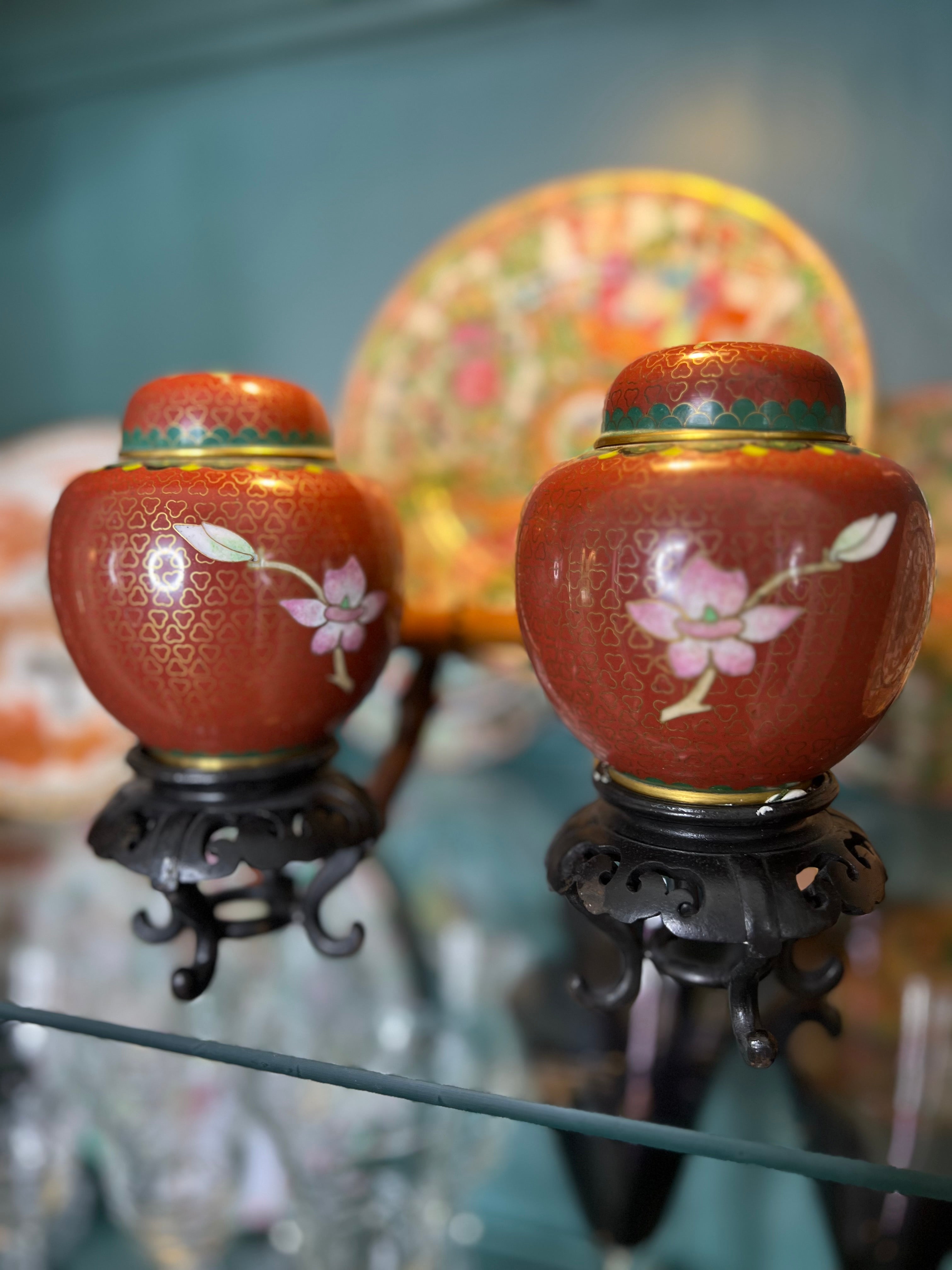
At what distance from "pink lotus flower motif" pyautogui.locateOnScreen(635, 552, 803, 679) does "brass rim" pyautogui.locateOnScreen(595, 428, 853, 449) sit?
0.05m

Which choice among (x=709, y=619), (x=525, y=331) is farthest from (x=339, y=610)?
(x=525, y=331)

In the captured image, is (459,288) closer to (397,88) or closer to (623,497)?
(397,88)

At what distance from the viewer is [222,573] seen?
0.38 meters

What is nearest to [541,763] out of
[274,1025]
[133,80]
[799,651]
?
[274,1025]

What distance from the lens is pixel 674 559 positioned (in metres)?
0.31

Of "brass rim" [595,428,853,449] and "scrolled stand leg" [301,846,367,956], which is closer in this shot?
"brass rim" [595,428,853,449]

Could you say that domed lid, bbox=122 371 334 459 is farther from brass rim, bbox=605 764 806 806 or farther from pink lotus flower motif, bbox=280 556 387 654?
brass rim, bbox=605 764 806 806

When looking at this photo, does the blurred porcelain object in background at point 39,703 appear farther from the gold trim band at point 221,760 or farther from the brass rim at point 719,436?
the brass rim at point 719,436

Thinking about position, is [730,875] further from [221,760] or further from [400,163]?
[400,163]

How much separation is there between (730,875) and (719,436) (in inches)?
6.1

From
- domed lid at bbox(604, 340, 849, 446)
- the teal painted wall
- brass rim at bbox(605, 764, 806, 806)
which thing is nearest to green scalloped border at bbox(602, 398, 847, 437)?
domed lid at bbox(604, 340, 849, 446)

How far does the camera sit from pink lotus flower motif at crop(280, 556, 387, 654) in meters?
0.40

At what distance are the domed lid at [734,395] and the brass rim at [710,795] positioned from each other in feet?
0.41

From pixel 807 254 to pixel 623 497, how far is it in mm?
368
